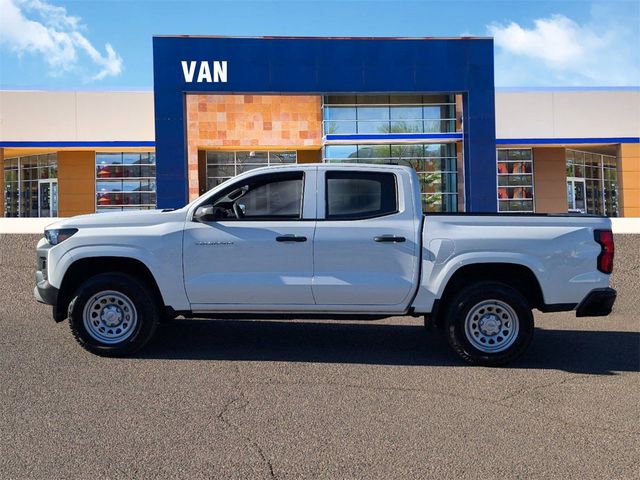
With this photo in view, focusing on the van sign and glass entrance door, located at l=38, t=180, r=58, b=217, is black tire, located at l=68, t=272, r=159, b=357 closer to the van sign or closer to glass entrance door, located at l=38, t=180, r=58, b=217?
the van sign

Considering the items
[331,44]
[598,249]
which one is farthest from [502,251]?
[331,44]

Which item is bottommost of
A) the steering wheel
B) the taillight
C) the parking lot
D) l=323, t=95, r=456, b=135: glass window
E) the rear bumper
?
the parking lot

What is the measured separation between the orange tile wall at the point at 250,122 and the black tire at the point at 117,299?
18.5m

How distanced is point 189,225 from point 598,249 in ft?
13.6

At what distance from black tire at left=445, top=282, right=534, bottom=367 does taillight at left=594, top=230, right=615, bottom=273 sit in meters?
0.84

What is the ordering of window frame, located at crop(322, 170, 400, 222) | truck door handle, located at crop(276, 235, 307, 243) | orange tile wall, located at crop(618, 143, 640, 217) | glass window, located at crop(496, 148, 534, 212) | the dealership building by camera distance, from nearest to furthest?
truck door handle, located at crop(276, 235, 307, 243)
window frame, located at crop(322, 170, 400, 222)
the dealership building
orange tile wall, located at crop(618, 143, 640, 217)
glass window, located at crop(496, 148, 534, 212)

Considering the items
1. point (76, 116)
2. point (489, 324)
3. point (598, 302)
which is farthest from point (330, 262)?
point (76, 116)

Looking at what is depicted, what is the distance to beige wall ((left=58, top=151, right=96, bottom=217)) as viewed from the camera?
28.7m

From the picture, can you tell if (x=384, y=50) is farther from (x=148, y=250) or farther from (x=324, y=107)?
(x=148, y=250)

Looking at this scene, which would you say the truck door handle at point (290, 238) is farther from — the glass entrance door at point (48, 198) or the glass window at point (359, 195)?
the glass entrance door at point (48, 198)

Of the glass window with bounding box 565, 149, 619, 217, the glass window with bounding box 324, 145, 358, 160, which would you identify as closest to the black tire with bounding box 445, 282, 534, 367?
the glass window with bounding box 324, 145, 358, 160

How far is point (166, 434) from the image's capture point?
14.6ft

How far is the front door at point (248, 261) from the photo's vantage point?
645 centimetres

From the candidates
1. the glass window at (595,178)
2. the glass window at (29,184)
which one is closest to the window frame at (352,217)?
the glass window at (29,184)
